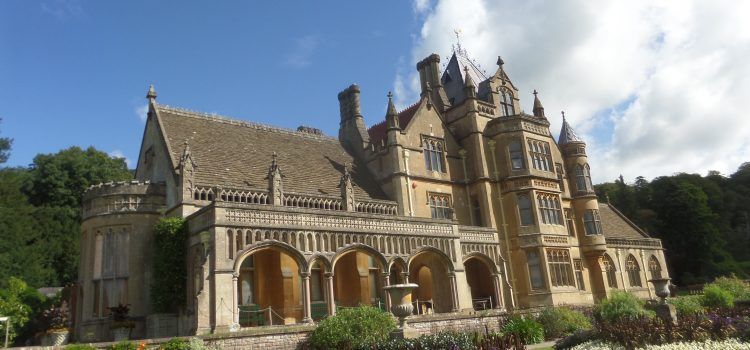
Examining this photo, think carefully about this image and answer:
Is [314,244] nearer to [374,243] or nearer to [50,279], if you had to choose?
[374,243]

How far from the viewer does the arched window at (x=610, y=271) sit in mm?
40156

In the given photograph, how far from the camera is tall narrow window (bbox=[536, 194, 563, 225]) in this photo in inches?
1332

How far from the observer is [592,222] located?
129 ft

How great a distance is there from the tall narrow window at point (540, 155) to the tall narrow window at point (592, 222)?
6.15 meters

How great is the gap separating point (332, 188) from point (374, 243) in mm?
5353

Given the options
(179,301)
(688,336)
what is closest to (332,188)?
(179,301)

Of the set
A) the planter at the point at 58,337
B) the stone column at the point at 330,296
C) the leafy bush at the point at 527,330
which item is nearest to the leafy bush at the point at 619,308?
the leafy bush at the point at 527,330

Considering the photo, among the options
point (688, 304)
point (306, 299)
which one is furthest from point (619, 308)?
point (306, 299)

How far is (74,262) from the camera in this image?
45.2 meters

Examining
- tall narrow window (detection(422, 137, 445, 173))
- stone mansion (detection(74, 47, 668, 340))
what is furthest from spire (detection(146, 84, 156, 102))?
tall narrow window (detection(422, 137, 445, 173))

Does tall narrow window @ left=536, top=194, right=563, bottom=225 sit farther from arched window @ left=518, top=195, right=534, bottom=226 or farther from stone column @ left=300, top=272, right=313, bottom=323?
stone column @ left=300, top=272, right=313, bottom=323

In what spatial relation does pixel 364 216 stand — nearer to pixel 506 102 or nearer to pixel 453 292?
pixel 453 292

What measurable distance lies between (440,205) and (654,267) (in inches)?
877

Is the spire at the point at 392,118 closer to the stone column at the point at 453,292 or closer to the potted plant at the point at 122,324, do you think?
the stone column at the point at 453,292
